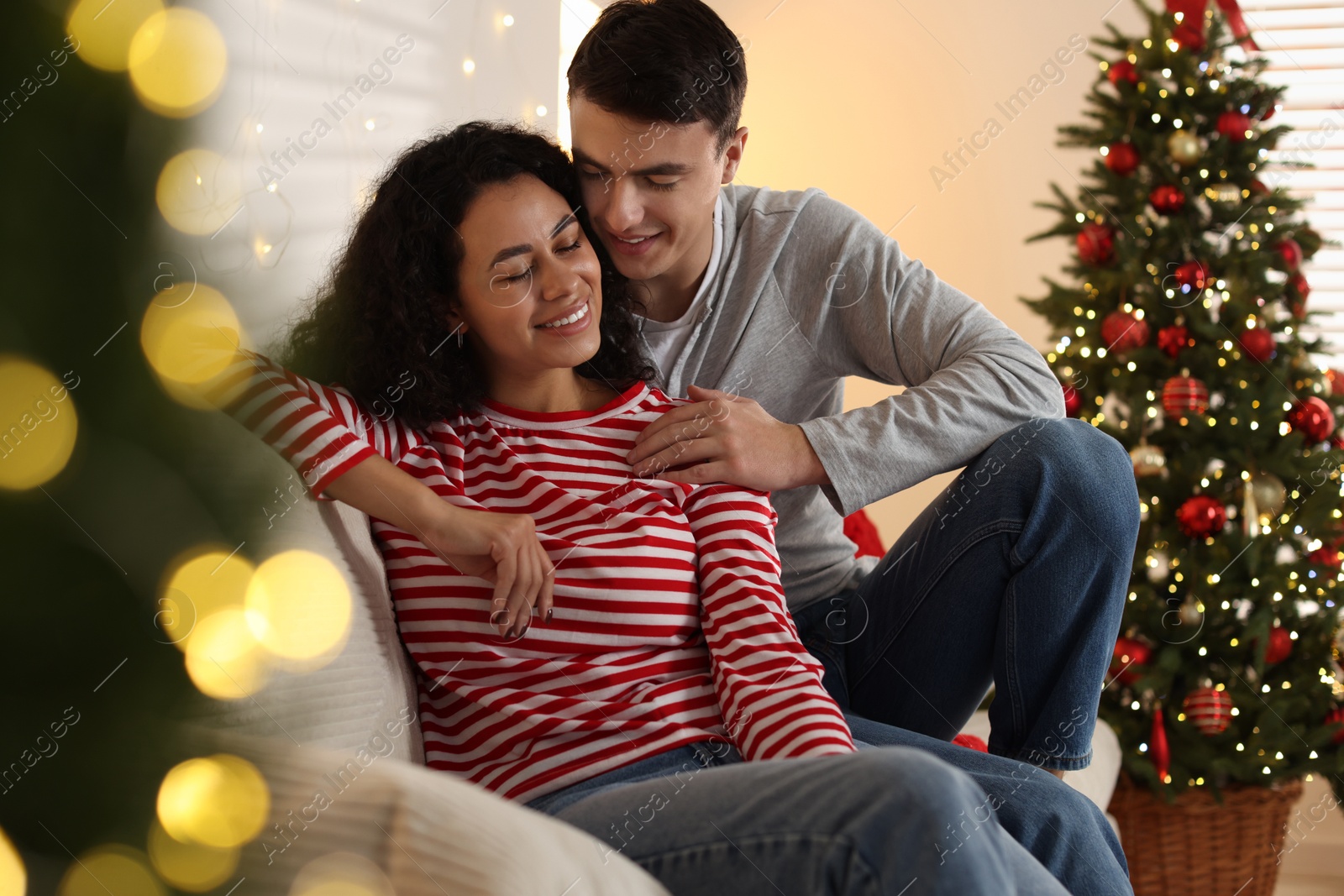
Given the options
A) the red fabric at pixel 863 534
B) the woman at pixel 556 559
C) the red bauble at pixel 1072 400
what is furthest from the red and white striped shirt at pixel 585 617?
the red bauble at pixel 1072 400

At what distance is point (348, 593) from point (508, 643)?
6.8 inches

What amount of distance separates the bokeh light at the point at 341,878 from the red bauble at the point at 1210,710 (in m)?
2.07

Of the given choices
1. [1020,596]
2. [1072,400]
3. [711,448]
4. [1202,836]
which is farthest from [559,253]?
[1202,836]

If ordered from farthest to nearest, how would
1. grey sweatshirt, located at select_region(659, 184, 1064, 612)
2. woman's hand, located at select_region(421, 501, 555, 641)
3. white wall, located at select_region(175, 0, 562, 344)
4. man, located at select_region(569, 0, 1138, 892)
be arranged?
grey sweatshirt, located at select_region(659, 184, 1064, 612), man, located at select_region(569, 0, 1138, 892), woman's hand, located at select_region(421, 501, 555, 641), white wall, located at select_region(175, 0, 562, 344)

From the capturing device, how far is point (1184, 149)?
229 cm

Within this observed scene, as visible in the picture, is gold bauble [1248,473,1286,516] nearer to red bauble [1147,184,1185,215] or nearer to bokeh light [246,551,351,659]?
red bauble [1147,184,1185,215]

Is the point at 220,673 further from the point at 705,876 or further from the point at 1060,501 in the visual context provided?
the point at 1060,501

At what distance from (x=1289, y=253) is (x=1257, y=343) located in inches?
9.0

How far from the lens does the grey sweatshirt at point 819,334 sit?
142cm

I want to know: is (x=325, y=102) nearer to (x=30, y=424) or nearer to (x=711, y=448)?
(x=711, y=448)

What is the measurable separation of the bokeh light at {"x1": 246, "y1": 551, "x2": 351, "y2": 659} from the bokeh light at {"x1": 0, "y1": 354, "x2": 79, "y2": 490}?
0.36ft

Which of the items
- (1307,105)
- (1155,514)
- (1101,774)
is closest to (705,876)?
(1101,774)

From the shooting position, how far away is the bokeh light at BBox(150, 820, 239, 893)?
429 mm

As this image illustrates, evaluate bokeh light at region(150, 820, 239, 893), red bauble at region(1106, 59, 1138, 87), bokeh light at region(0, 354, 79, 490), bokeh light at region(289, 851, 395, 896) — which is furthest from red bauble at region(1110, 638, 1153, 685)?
bokeh light at region(0, 354, 79, 490)
